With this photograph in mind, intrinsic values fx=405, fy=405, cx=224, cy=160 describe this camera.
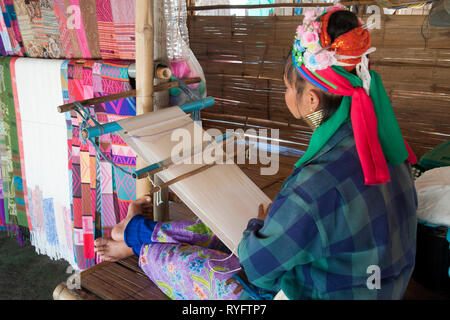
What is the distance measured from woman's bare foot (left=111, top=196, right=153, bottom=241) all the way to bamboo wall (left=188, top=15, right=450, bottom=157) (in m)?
2.17

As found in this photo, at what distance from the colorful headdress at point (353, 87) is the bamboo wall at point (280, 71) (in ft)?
7.56

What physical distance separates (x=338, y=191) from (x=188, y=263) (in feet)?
2.00

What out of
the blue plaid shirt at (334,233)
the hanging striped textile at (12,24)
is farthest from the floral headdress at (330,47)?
the hanging striped textile at (12,24)

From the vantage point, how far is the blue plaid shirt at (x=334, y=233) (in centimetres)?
91

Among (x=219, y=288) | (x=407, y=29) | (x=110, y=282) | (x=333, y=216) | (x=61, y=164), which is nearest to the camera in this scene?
(x=333, y=216)

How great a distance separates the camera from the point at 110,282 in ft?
4.85

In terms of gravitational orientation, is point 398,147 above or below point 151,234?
above

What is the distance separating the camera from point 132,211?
1678 millimetres

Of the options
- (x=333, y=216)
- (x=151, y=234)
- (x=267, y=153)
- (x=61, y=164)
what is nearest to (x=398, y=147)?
(x=333, y=216)

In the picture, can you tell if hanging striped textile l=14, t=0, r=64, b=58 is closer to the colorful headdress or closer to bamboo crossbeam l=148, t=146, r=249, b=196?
bamboo crossbeam l=148, t=146, r=249, b=196

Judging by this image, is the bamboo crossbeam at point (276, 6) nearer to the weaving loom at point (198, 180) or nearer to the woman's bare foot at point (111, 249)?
the weaving loom at point (198, 180)

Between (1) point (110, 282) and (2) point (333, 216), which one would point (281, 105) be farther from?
(2) point (333, 216)

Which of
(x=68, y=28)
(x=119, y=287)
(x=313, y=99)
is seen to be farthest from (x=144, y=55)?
(x=119, y=287)
